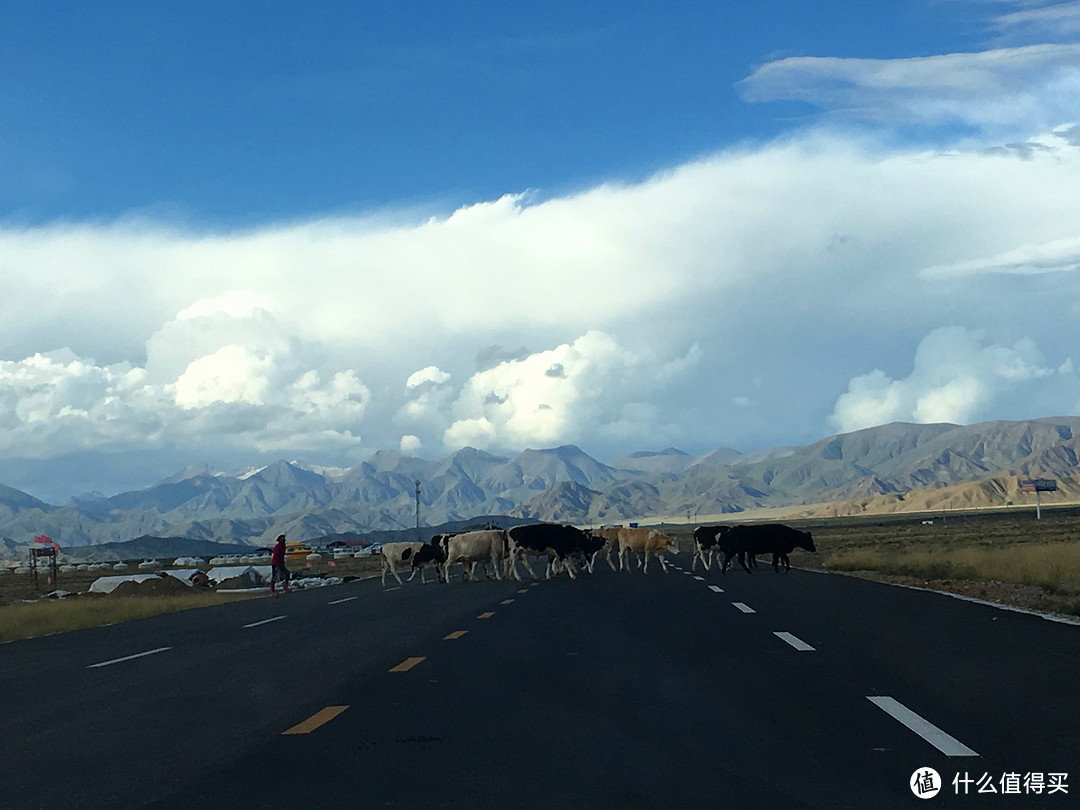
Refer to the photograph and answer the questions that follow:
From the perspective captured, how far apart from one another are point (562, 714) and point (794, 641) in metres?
5.86

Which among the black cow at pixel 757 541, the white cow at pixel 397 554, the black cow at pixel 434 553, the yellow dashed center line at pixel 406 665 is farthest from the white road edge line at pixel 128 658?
the white cow at pixel 397 554

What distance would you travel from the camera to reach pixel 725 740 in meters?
8.45

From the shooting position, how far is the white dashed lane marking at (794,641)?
14094mm

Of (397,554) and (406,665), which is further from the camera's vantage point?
(397,554)

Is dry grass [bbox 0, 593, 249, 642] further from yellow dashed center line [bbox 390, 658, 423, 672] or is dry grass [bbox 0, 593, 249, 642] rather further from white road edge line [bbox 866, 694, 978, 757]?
white road edge line [bbox 866, 694, 978, 757]

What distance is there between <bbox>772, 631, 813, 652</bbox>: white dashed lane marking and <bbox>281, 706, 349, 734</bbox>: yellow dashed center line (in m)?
6.04

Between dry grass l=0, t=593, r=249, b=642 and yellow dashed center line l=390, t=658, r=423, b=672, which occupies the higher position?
yellow dashed center line l=390, t=658, r=423, b=672

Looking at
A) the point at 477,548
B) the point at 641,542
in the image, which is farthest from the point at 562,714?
the point at 641,542

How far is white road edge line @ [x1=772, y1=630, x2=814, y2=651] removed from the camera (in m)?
14.1

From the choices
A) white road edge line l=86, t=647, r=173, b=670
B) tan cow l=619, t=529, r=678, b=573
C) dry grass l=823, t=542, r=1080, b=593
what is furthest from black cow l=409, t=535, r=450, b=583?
white road edge line l=86, t=647, r=173, b=670

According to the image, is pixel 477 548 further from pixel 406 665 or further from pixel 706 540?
pixel 406 665

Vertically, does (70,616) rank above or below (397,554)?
below

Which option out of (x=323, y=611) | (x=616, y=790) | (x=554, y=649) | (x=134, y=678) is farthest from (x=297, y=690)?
(x=323, y=611)

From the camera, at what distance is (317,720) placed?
9859mm
